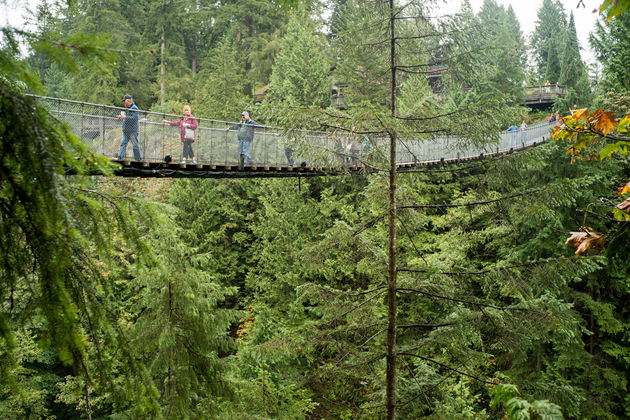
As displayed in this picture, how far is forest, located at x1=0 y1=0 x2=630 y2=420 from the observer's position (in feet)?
5.41

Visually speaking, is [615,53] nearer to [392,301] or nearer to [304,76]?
[304,76]

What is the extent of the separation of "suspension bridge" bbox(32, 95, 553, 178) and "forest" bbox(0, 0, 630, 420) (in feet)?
1.27

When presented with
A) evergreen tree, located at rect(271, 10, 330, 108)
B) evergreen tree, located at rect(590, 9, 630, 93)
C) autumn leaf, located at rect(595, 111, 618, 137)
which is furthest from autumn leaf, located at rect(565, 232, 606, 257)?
evergreen tree, located at rect(271, 10, 330, 108)

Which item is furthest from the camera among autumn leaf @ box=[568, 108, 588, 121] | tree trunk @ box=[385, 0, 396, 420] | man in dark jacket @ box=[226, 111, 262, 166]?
man in dark jacket @ box=[226, 111, 262, 166]

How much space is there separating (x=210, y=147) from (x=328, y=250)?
304cm

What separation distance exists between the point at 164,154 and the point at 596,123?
5874 mm

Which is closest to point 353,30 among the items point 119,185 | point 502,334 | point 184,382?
point 502,334

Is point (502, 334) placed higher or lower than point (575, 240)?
lower

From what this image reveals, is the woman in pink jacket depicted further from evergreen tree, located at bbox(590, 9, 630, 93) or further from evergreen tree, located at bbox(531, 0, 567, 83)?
evergreen tree, located at bbox(531, 0, 567, 83)

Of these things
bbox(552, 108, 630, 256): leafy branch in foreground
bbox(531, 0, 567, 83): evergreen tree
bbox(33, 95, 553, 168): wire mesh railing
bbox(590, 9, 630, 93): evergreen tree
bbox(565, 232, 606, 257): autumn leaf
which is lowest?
bbox(565, 232, 606, 257): autumn leaf

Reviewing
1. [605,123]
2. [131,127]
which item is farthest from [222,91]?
[605,123]

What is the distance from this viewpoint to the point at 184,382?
638 cm

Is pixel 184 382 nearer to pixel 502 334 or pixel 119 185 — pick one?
pixel 502 334

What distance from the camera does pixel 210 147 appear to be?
7516 millimetres
